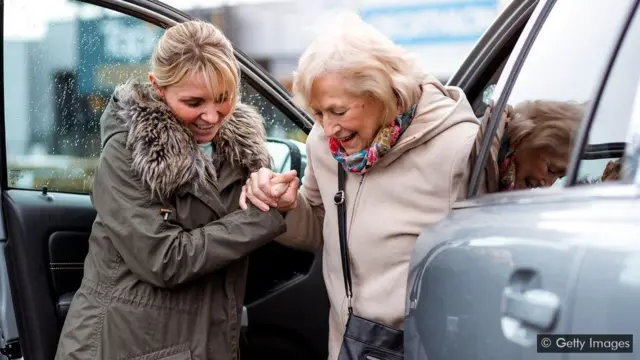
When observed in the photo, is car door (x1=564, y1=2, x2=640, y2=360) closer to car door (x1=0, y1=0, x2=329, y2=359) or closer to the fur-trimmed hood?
the fur-trimmed hood

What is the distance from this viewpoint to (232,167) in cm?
258

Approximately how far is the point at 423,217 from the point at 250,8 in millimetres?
12073

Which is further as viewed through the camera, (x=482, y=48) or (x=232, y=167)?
(x=482, y=48)

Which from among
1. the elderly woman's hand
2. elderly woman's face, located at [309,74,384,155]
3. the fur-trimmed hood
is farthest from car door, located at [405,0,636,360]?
the fur-trimmed hood

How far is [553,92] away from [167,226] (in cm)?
109

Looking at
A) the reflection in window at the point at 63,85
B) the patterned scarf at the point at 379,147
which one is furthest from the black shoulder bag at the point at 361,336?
the reflection in window at the point at 63,85

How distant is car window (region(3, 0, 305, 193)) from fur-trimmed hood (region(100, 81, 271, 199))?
1.60 feet

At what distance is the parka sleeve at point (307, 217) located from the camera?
2.54 metres

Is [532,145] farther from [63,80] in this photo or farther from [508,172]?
[63,80]

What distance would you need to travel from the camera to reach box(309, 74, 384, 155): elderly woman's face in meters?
2.19

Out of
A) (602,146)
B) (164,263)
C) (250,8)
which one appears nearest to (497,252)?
(602,146)

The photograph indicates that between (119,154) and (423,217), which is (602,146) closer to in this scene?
(423,217)

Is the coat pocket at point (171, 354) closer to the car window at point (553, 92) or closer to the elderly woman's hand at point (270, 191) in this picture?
the elderly woman's hand at point (270, 191)

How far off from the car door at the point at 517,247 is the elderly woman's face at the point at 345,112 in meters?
0.35
